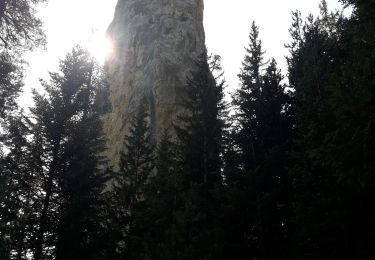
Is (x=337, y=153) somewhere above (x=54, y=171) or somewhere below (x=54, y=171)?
below

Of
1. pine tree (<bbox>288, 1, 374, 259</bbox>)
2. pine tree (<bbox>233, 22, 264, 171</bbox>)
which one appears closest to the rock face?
pine tree (<bbox>233, 22, 264, 171</bbox>)

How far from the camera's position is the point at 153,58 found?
146 ft

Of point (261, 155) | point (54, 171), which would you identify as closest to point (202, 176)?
point (261, 155)

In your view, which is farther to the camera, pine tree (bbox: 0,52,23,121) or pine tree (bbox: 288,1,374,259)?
pine tree (bbox: 0,52,23,121)

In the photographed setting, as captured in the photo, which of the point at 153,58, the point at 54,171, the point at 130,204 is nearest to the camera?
the point at 54,171

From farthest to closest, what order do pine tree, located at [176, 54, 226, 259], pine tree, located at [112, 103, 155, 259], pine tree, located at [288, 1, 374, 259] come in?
pine tree, located at [176, 54, 226, 259] < pine tree, located at [112, 103, 155, 259] < pine tree, located at [288, 1, 374, 259]

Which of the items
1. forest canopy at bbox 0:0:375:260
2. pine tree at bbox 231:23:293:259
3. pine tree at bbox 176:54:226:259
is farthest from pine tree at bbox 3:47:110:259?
pine tree at bbox 231:23:293:259

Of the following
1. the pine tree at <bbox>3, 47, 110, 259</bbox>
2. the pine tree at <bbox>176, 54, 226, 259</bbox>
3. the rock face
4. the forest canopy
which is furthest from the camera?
the rock face

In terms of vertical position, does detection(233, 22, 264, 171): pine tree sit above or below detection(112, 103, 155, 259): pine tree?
above

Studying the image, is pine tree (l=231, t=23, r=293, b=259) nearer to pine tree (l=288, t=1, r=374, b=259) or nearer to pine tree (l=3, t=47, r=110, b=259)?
pine tree (l=288, t=1, r=374, b=259)

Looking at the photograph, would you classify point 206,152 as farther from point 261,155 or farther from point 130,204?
point 130,204

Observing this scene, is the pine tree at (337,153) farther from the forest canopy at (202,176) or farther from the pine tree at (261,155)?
the pine tree at (261,155)

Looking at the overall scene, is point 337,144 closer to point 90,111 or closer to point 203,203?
point 203,203

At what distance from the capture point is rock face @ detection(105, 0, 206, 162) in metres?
41.8
